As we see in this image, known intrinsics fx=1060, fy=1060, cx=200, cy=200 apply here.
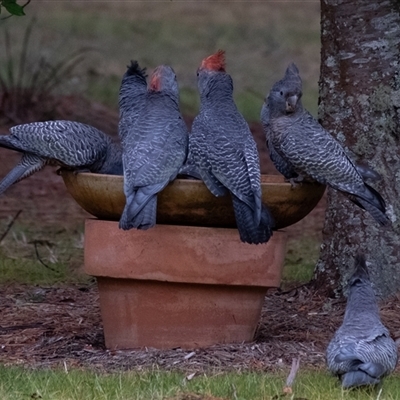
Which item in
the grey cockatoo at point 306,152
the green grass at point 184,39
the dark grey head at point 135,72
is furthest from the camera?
the green grass at point 184,39

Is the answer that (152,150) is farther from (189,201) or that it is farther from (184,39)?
(184,39)

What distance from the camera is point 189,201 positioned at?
5105 mm

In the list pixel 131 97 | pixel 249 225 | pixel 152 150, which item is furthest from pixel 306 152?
pixel 131 97

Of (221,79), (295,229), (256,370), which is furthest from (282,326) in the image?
(295,229)

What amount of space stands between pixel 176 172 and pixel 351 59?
1.73 metres

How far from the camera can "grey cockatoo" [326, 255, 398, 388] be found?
4.42m

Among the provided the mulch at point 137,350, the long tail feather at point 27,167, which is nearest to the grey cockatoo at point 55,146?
the long tail feather at point 27,167

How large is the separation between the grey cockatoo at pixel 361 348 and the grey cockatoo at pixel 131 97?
64.3 inches

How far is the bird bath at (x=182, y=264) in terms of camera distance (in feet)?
16.9

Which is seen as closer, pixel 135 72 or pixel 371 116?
pixel 135 72

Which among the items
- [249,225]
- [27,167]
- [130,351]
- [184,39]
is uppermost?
[184,39]

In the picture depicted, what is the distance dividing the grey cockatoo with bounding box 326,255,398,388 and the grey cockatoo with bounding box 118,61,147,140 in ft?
5.35

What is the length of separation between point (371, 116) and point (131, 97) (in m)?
1.44

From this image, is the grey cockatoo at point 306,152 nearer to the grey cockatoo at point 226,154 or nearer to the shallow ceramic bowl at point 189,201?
the shallow ceramic bowl at point 189,201
